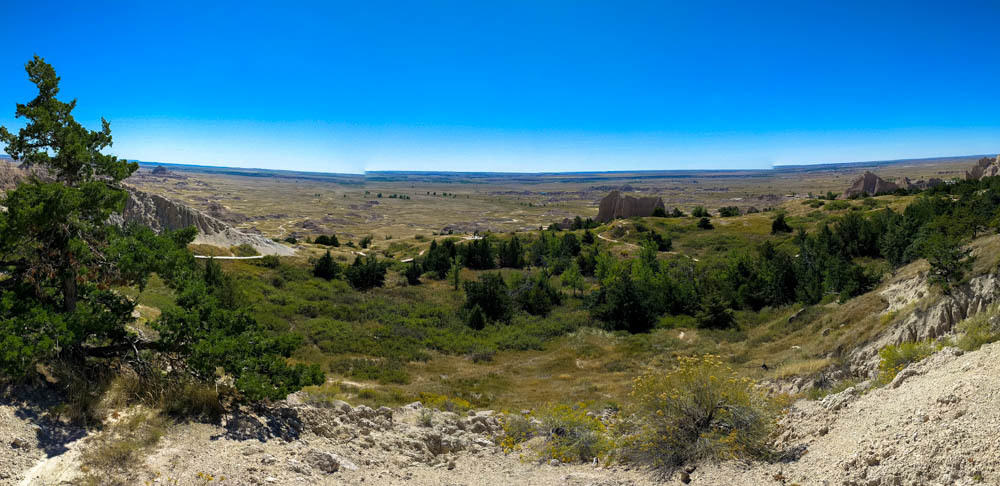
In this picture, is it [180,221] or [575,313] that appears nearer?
[575,313]

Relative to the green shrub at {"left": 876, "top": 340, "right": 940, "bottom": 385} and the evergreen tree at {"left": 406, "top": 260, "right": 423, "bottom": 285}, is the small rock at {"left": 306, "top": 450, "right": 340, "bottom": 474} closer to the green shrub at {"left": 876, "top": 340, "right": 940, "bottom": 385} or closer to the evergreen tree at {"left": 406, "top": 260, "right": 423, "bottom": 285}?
the green shrub at {"left": 876, "top": 340, "right": 940, "bottom": 385}

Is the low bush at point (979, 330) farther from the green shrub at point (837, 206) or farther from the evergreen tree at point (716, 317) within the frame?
the green shrub at point (837, 206)

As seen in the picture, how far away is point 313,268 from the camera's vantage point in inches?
1615

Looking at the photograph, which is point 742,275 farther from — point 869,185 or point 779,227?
point 869,185

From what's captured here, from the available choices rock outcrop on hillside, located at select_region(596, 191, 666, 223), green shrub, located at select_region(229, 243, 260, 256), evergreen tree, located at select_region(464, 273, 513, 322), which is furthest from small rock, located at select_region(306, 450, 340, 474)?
rock outcrop on hillside, located at select_region(596, 191, 666, 223)

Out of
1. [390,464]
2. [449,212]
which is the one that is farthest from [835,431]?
[449,212]

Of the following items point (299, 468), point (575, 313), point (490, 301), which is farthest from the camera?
point (575, 313)

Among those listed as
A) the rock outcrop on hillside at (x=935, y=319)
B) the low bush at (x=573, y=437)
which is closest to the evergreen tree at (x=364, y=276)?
the low bush at (x=573, y=437)

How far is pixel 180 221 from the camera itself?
148ft

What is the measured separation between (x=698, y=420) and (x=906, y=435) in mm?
3064

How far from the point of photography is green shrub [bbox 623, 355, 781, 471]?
27.2 ft

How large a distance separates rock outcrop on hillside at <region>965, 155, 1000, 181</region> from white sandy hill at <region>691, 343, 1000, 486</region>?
272 feet

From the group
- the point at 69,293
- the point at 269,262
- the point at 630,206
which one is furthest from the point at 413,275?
the point at 630,206

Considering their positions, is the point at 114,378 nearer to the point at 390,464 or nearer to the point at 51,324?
the point at 51,324
